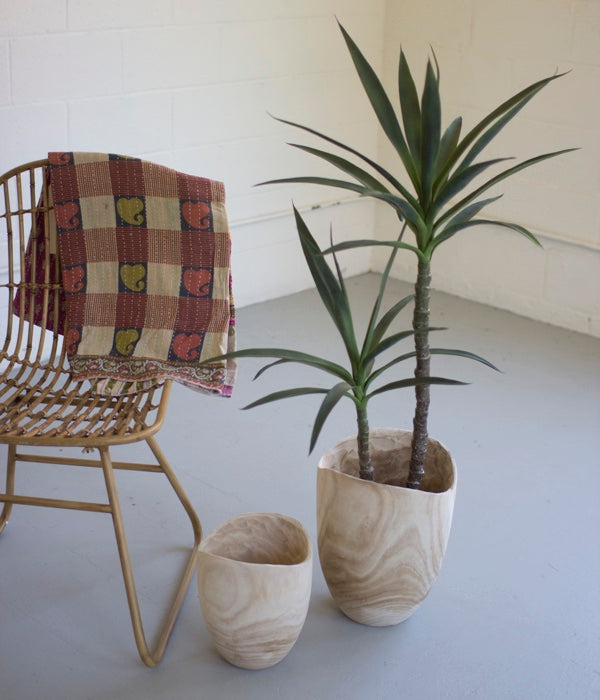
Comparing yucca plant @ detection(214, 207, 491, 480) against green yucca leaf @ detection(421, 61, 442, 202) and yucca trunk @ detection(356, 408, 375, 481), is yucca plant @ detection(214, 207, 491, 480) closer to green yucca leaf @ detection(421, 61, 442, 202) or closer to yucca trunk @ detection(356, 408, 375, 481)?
yucca trunk @ detection(356, 408, 375, 481)

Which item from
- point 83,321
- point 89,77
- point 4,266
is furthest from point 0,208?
point 83,321

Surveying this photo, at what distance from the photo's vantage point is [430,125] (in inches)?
61.7

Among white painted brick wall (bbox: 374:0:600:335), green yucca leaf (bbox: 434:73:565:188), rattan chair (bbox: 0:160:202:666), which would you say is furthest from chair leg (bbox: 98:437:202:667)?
white painted brick wall (bbox: 374:0:600:335)

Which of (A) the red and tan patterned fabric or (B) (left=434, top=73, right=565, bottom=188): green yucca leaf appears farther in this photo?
(A) the red and tan patterned fabric

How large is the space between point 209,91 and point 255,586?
2.06 metres

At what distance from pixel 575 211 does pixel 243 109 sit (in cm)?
122

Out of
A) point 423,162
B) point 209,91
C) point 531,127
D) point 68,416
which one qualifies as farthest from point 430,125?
point 531,127

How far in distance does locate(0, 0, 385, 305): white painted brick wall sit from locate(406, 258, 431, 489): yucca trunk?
5.15ft

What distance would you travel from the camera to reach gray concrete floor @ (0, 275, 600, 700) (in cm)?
174

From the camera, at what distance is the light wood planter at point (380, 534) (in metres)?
1.71

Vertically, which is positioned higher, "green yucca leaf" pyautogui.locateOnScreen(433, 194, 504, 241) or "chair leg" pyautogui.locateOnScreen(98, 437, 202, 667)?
"green yucca leaf" pyautogui.locateOnScreen(433, 194, 504, 241)

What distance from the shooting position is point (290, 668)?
177 cm

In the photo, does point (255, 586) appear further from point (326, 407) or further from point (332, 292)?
point (332, 292)

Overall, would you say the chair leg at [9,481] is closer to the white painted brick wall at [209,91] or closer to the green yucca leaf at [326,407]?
→ the green yucca leaf at [326,407]
